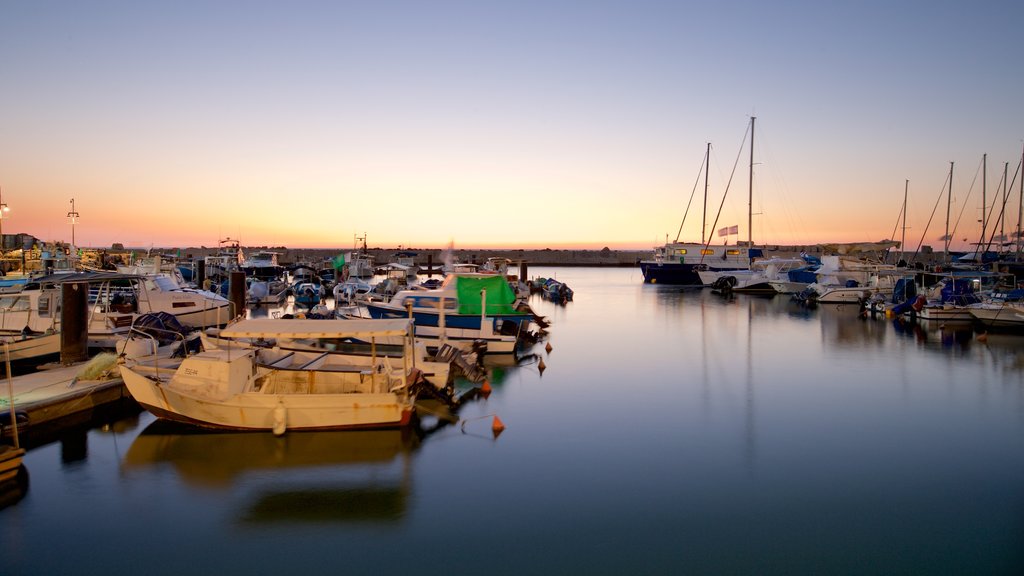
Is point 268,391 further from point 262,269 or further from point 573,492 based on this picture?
point 262,269

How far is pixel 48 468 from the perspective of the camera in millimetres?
10383

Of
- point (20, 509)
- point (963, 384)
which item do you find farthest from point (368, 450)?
point (963, 384)

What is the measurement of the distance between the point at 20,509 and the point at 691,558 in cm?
938

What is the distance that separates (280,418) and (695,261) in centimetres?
5733

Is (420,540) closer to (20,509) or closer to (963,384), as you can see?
(20,509)

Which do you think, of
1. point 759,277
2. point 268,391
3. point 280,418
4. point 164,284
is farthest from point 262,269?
point 280,418

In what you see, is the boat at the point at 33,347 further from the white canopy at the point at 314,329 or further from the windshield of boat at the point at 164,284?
the white canopy at the point at 314,329

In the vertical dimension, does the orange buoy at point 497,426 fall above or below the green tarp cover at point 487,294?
below

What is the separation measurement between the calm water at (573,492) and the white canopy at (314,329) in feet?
6.44

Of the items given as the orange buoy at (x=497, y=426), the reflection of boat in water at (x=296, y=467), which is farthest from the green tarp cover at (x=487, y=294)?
the reflection of boat in water at (x=296, y=467)

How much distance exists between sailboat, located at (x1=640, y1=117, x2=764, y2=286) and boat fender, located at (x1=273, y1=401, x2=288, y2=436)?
182 ft

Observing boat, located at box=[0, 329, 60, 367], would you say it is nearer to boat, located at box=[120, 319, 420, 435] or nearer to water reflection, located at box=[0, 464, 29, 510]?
boat, located at box=[120, 319, 420, 435]

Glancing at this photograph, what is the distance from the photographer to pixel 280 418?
11.4 m

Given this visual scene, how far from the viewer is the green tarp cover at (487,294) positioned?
2128 cm
